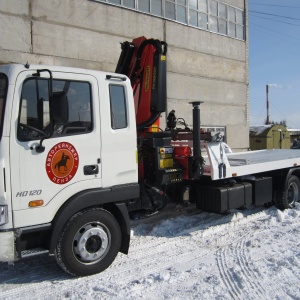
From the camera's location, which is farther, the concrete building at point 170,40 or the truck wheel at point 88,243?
the concrete building at point 170,40

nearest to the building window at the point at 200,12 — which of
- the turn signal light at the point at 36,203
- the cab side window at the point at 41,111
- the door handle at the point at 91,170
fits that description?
the cab side window at the point at 41,111

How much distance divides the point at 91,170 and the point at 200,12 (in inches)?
613

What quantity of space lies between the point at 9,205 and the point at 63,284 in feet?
3.87

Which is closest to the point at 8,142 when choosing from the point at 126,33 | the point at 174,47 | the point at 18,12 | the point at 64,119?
the point at 64,119

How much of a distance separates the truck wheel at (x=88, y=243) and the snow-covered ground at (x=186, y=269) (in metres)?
0.17

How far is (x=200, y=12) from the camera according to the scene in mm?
17891

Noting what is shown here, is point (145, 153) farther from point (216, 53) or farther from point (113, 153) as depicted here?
point (216, 53)

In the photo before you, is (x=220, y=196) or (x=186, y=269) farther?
(x=220, y=196)

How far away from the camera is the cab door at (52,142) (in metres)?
3.93

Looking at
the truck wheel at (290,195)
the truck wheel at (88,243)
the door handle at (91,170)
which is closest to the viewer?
the truck wheel at (88,243)

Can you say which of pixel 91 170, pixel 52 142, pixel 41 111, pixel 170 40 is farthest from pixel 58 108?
pixel 170 40

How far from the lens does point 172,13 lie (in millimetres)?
16531

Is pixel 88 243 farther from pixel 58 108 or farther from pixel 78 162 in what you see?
pixel 58 108

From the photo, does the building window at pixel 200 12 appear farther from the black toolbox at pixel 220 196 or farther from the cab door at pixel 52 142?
the cab door at pixel 52 142
